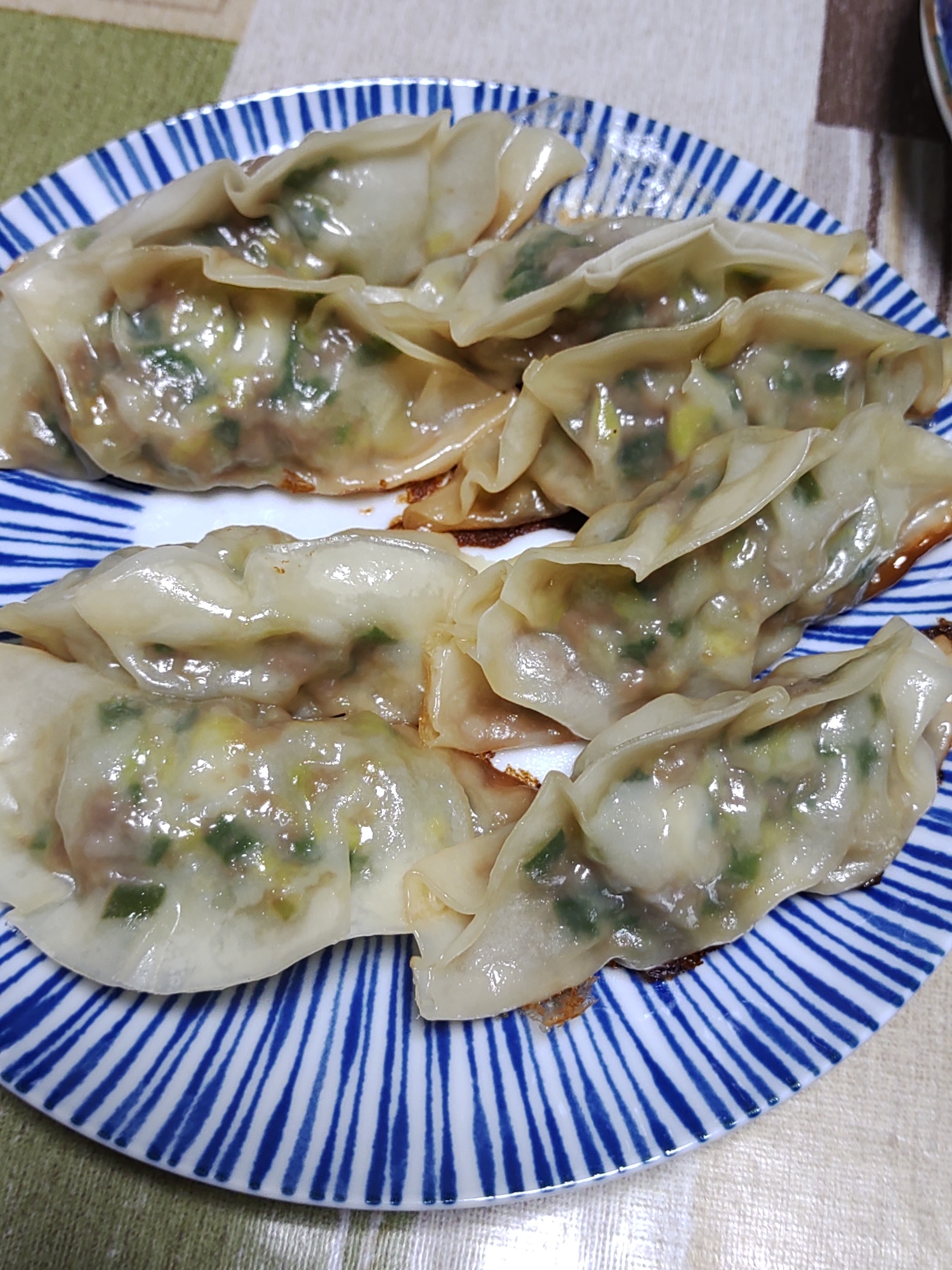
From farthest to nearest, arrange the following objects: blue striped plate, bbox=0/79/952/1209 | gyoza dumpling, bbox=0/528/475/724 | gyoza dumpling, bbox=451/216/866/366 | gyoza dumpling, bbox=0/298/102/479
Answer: gyoza dumpling, bbox=0/298/102/479
gyoza dumpling, bbox=451/216/866/366
gyoza dumpling, bbox=0/528/475/724
blue striped plate, bbox=0/79/952/1209

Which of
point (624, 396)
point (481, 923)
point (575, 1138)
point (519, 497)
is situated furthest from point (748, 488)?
point (575, 1138)

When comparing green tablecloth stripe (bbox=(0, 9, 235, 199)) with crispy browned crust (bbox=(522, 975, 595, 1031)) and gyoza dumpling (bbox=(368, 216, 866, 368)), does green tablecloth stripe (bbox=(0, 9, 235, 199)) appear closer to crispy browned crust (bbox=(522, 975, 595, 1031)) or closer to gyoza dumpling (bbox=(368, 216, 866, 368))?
gyoza dumpling (bbox=(368, 216, 866, 368))

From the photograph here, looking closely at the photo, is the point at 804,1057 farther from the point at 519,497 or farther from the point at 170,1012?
the point at 519,497

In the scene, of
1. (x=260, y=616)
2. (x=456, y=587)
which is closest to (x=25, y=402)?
(x=260, y=616)

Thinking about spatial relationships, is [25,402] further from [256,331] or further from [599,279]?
[599,279]

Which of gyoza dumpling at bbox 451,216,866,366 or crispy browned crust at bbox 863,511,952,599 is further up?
gyoza dumpling at bbox 451,216,866,366

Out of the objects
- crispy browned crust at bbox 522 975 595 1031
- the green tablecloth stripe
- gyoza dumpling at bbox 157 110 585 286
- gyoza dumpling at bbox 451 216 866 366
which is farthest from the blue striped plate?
the green tablecloth stripe
